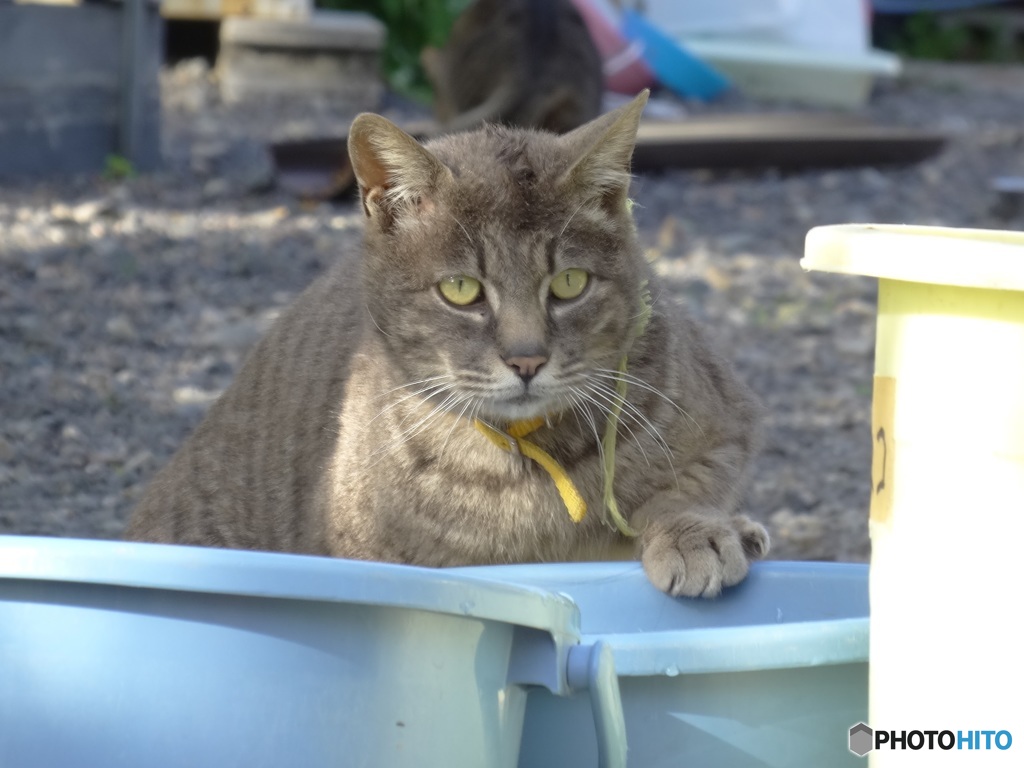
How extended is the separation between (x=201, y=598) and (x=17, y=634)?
19cm

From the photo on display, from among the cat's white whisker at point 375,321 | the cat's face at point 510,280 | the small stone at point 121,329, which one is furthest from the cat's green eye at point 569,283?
the small stone at point 121,329

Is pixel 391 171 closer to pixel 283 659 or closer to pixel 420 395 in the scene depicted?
pixel 420 395

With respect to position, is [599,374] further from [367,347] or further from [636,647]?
[636,647]

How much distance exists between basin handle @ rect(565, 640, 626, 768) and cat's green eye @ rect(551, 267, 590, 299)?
1021mm

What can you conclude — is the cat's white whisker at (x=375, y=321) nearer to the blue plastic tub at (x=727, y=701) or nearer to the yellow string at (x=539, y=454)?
the yellow string at (x=539, y=454)

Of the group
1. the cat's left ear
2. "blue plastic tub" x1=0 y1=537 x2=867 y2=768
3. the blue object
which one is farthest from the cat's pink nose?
the blue object

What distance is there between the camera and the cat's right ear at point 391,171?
96.8 inches

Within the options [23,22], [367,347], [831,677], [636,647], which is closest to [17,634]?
[636,647]

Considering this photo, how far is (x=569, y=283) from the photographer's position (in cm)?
252

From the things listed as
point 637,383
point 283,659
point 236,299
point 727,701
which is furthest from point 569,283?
point 236,299

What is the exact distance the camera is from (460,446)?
2.65 m

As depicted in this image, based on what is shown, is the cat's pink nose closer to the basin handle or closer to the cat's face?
the cat's face

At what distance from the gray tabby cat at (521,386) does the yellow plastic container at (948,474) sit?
652 millimetres

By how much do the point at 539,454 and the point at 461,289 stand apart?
33cm
